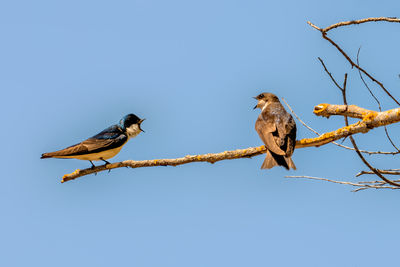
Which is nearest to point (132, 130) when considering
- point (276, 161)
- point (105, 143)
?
point (105, 143)

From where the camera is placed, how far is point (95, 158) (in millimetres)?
7629

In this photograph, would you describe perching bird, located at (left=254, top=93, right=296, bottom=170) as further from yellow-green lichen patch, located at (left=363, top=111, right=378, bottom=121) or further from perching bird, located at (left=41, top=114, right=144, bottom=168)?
perching bird, located at (left=41, top=114, right=144, bottom=168)

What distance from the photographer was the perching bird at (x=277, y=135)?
5.78 meters

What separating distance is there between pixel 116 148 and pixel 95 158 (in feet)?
1.30

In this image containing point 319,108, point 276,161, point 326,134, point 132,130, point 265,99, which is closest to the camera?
point 326,134

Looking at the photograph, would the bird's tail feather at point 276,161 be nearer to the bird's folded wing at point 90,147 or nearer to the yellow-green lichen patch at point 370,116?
the yellow-green lichen patch at point 370,116

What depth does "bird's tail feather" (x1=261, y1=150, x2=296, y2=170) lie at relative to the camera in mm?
5785

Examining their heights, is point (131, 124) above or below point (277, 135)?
above

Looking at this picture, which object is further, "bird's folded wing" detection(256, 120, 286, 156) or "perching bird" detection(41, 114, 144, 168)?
"perching bird" detection(41, 114, 144, 168)

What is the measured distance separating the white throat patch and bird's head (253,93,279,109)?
196 centimetres

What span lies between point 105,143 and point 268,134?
2.77 meters

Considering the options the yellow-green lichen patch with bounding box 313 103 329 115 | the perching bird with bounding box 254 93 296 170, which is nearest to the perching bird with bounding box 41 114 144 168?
the perching bird with bounding box 254 93 296 170

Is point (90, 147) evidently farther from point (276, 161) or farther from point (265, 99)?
point (276, 161)

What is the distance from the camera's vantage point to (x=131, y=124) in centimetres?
840
